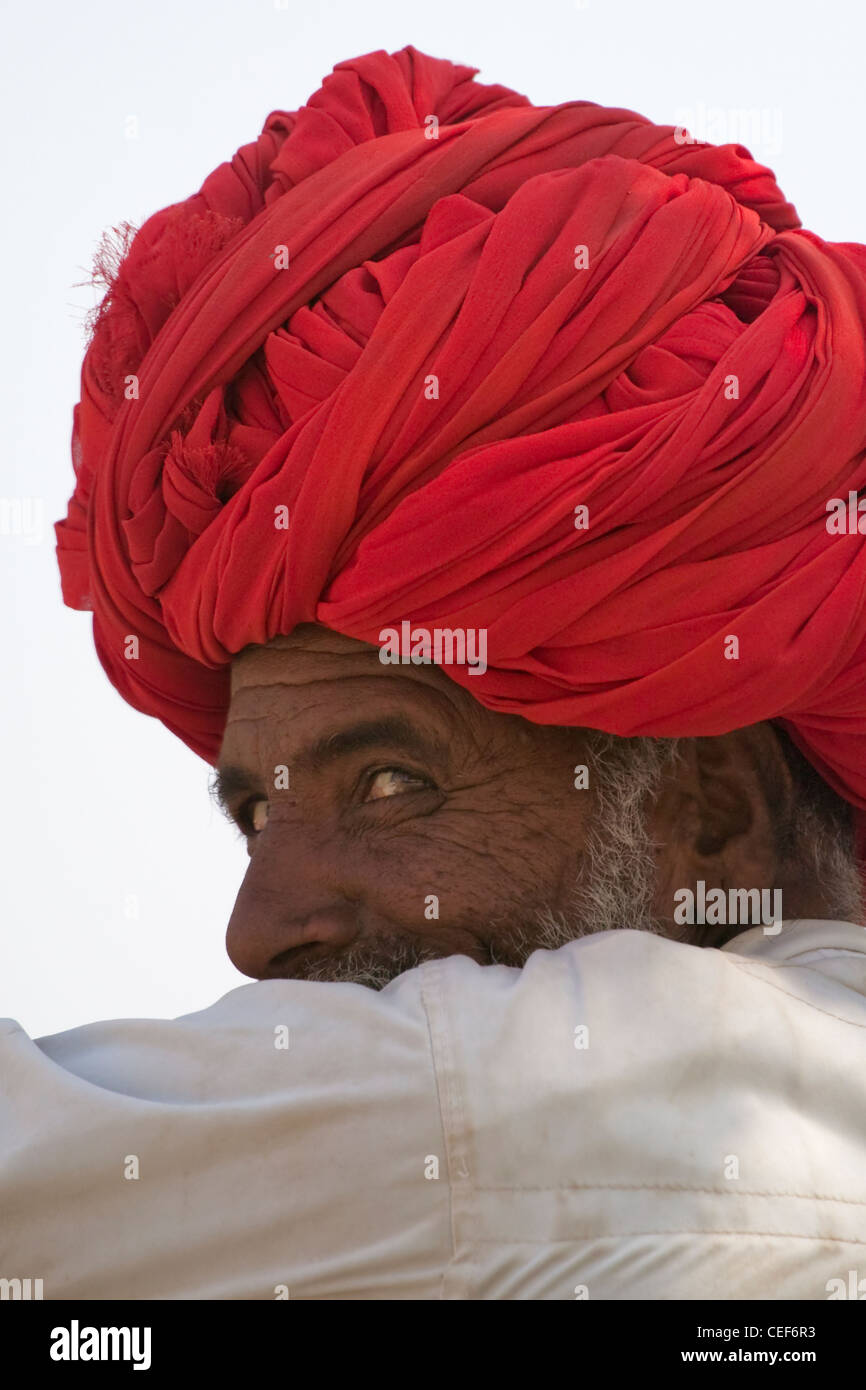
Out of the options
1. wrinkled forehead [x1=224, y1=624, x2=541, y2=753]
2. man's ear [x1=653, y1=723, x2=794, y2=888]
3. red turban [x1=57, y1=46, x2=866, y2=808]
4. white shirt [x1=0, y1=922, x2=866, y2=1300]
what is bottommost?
white shirt [x1=0, y1=922, x2=866, y2=1300]

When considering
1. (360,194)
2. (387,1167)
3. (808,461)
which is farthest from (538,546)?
(387,1167)

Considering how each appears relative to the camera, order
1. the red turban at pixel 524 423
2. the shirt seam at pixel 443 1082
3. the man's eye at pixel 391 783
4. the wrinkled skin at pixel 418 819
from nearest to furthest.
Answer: the shirt seam at pixel 443 1082
the red turban at pixel 524 423
the wrinkled skin at pixel 418 819
the man's eye at pixel 391 783

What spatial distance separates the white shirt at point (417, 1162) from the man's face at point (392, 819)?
1.51ft

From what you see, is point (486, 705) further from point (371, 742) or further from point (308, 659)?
point (308, 659)

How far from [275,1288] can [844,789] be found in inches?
51.1

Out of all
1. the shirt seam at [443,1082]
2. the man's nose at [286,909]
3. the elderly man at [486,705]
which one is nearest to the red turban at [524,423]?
the elderly man at [486,705]

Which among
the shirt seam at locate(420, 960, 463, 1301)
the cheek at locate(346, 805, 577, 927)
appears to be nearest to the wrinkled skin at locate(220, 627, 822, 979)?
the cheek at locate(346, 805, 577, 927)

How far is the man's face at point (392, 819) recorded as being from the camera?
7.97ft

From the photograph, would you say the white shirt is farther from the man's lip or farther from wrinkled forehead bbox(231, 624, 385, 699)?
wrinkled forehead bbox(231, 624, 385, 699)

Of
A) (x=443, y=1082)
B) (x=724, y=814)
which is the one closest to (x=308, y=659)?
(x=724, y=814)

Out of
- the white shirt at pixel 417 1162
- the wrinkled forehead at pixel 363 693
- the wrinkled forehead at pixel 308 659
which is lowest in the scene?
the white shirt at pixel 417 1162

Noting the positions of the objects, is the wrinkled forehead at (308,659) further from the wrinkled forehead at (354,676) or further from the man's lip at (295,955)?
the man's lip at (295,955)

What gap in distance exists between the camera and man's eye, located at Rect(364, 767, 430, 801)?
2.54 metres

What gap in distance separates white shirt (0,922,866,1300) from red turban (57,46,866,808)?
0.61 m
